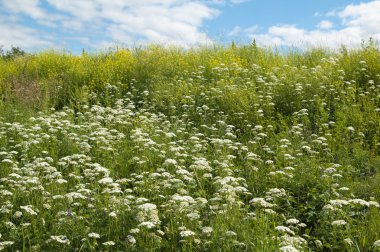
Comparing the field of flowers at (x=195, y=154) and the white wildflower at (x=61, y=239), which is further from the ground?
the field of flowers at (x=195, y=154)

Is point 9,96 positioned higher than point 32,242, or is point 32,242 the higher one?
point 9,96

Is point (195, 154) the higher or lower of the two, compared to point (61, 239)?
higher

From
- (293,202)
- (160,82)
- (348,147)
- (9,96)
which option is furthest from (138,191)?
(9,96)

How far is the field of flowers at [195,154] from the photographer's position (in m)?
4.97

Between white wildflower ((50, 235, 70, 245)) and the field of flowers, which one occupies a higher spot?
the field of flowers

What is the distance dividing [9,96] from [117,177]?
7701 mm

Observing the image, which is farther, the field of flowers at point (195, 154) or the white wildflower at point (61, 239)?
the field of flowers at point (195, 154)

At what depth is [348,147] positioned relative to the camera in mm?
8211

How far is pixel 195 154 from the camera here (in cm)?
780

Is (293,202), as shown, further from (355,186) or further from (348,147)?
(348,147)

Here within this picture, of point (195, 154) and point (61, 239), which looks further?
point (195, 154)

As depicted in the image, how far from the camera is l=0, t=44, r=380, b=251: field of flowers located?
16.3 feet

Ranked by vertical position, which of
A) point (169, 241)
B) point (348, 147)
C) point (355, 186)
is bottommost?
point (169, 241)

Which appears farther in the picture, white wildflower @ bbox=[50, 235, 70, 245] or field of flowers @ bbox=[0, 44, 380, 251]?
field of flowers @ bbox=[0, 44, 380, 251]
